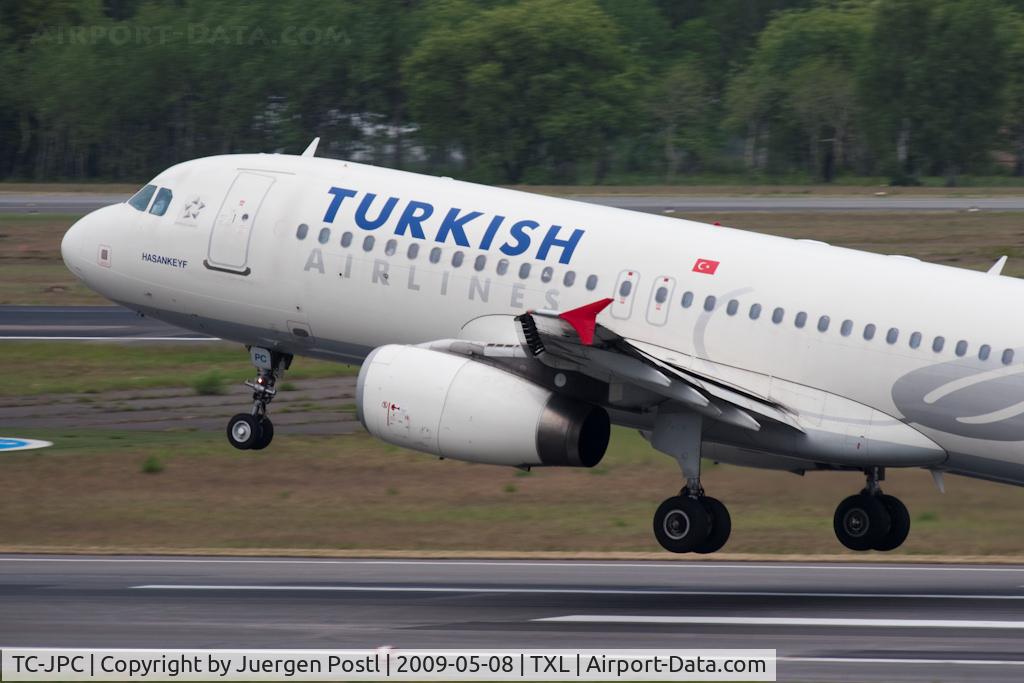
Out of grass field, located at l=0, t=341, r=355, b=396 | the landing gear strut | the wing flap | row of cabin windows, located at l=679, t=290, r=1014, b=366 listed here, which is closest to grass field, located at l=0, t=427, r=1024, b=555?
the landing gear strut

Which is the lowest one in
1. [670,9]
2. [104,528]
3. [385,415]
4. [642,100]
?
[104,528]

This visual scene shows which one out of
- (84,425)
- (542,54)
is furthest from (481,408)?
(542,54)

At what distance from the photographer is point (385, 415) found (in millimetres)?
25500

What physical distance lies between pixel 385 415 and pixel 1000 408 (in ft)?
29.4

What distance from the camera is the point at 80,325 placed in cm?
5178

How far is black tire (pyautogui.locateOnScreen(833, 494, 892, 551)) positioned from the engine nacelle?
4.95m

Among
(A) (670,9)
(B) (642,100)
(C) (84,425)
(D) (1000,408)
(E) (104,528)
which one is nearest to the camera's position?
(D) (1000,408)

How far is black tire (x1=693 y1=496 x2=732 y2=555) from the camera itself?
26.1 metres

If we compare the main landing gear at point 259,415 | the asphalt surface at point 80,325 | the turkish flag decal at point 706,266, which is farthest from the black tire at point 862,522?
the asphalt surface at point 80,325

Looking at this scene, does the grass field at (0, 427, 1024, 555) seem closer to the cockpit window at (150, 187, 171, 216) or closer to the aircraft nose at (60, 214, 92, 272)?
the aircraft nose at (60, 214, 92, 272)

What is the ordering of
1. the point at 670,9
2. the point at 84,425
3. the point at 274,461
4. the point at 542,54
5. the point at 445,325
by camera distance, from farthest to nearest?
the point at 670,9, the point at 542,54, the point at 84,425, the point at 274,461, the point at 445,325

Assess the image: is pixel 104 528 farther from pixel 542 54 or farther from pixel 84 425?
pixel 542 54

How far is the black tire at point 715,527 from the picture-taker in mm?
26062

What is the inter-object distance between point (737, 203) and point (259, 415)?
48392 millimetres
